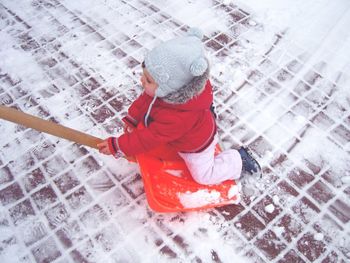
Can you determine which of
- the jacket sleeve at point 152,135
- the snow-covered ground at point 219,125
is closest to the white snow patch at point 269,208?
the snow-covered ground at point 219,125

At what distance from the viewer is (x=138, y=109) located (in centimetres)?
143

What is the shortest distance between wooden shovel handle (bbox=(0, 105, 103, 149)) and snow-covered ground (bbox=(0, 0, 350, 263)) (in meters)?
0.30

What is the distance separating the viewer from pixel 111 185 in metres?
1.61

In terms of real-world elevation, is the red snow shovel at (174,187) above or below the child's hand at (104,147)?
below

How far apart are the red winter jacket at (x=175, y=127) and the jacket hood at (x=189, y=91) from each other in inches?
1.6

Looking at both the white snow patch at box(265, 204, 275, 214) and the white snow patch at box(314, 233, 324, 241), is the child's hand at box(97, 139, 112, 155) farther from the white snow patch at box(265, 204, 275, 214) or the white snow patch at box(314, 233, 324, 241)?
the white snow patch at box(314, 233, 324, 241)

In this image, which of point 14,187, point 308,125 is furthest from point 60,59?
point 308,125

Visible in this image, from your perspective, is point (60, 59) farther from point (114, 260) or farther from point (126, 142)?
point (114, 260)

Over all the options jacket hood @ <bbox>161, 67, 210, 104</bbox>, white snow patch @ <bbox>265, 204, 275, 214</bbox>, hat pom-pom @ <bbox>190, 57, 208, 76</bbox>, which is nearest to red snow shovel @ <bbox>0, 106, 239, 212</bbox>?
white snow patch @ <bbox>265, 204, 275, 214</bbox>

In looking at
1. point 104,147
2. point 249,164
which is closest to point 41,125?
point 104,147

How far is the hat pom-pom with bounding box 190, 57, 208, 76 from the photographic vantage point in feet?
3.60

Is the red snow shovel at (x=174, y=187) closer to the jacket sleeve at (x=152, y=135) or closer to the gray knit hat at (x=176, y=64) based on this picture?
the jacket sleeve at (x=152, y=135)

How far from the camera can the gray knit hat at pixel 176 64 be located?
1119 mm

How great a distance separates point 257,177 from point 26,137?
1.13 m
